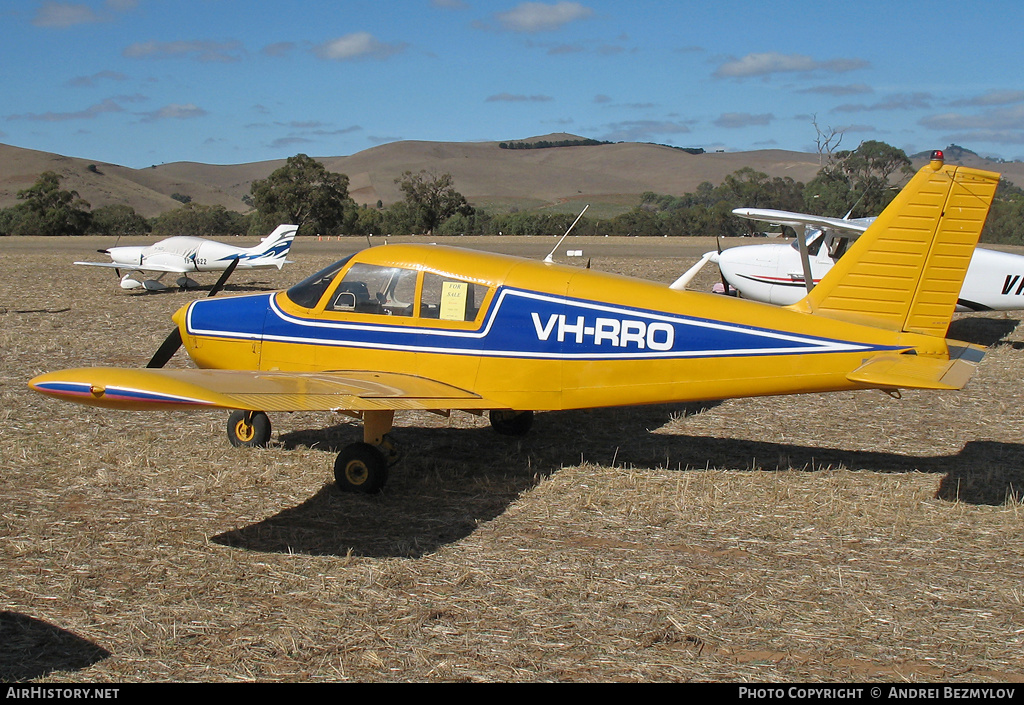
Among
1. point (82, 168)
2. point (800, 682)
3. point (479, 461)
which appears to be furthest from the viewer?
point (82, 168)

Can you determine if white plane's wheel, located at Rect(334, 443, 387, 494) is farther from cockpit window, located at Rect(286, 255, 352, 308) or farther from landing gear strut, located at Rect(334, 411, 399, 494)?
cockpit window, located at Rect(286, 255, 352, 308)

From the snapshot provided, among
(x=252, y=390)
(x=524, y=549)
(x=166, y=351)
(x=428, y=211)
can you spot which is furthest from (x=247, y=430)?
(x=428, y=211)

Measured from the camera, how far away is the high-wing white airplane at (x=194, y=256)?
64.1 ft

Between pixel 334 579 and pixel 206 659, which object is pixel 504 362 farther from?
pixel 206 659

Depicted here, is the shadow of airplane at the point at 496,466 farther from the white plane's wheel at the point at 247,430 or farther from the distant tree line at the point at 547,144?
the distant tree line at the point at 547,144

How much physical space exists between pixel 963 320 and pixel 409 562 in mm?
14705

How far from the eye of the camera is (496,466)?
7492mm

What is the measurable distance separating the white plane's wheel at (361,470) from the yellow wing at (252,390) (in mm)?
522

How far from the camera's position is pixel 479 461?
7656 mm

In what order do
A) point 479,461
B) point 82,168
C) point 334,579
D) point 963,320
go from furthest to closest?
point 82,168 < point 963,320 < point 479,461 < point 334,579

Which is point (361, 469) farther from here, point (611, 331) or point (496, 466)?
point (611, 331)

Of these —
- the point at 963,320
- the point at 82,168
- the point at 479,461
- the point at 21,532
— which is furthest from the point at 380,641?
the point at 82,168

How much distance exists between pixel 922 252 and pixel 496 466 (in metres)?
3.95

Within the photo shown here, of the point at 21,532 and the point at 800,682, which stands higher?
the point at 800,682
